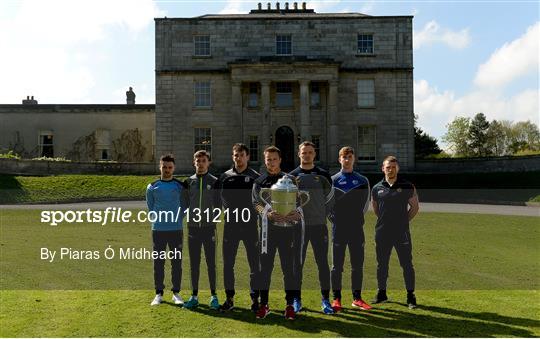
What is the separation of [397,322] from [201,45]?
33.8m

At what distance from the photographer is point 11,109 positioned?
4650 centimetres

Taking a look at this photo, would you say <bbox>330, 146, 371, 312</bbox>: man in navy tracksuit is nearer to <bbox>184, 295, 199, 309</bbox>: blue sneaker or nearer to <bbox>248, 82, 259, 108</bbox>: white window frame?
<bbox>184, 295, 199, 309</bbox>: blue sneaker

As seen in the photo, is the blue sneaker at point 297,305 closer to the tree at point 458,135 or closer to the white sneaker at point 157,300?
the white sneaker at point 157,300

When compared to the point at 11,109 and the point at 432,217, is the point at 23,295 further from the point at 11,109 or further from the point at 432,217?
the point at 11,109

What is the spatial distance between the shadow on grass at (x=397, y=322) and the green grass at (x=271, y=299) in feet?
0.04

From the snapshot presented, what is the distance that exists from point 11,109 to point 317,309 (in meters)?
44.4

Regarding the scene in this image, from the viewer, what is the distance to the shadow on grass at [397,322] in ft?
22.8

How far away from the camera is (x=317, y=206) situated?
7.98 meters

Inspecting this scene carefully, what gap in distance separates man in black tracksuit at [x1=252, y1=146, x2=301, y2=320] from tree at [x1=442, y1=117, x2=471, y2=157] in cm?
7625

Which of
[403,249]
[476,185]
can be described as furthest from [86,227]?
[476,185]

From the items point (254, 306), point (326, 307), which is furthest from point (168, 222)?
point (326, 307)

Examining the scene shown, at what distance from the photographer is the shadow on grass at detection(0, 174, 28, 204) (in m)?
27.6

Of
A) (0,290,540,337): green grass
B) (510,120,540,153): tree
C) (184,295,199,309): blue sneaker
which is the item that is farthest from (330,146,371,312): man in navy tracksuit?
(510,120,540,153): tree

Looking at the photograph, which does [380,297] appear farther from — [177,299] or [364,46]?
→ [364,46]
